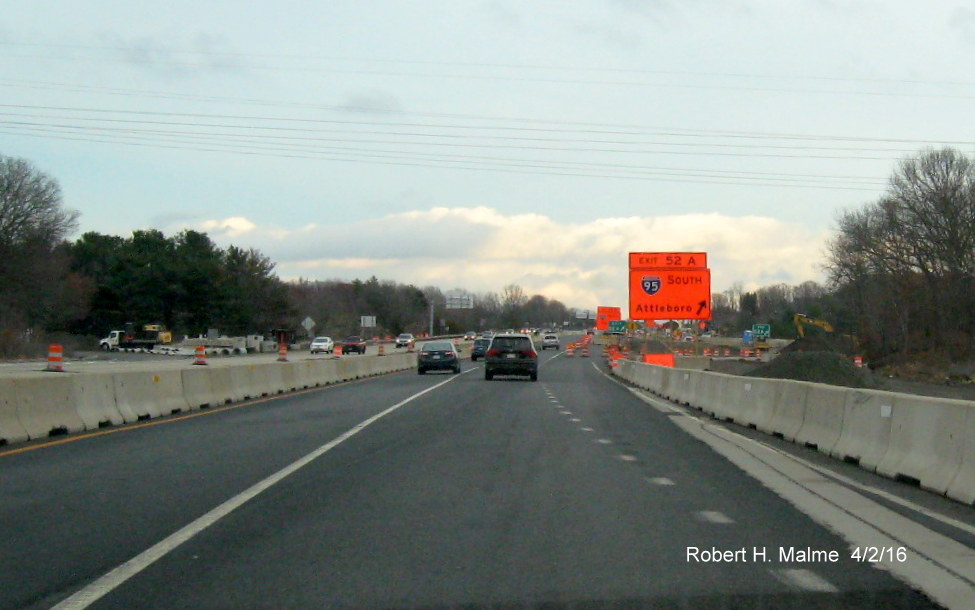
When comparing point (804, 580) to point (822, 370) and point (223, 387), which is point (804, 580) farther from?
point (822, 370)

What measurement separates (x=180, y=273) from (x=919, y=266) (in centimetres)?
6444

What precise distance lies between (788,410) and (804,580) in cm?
987

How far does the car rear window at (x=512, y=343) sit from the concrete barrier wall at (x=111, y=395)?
10.7 m

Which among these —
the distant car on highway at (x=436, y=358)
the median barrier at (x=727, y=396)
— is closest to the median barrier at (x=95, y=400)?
the median barrier at (x=727, y=396)

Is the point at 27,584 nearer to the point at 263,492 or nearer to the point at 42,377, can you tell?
the point at 263,492

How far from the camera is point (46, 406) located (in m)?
15.3

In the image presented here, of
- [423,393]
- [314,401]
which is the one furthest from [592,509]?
[423,393]

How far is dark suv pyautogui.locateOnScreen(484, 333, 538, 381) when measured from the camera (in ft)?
123

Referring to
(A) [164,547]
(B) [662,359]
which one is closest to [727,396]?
(A) [164,547]

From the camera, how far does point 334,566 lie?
22.0 ft

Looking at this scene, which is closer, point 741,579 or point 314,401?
point 741,579

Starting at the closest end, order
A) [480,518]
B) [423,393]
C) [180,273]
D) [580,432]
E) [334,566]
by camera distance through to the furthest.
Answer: [334,566] < [480,518] < [580,432] < [423,393] < [180,273]

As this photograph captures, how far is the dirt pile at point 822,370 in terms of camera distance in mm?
40094

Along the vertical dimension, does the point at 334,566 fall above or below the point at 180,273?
below
